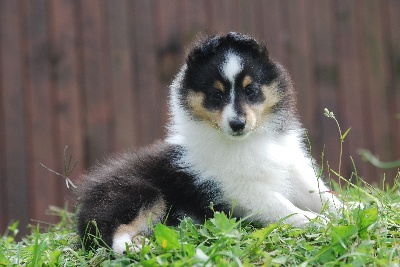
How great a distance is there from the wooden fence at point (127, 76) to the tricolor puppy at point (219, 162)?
2310 millimetres

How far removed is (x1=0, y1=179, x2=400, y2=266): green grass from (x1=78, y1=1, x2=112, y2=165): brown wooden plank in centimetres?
337

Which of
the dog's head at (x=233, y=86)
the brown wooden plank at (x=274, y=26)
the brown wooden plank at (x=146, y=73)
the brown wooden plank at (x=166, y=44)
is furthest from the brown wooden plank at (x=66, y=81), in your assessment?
the dog's head at (x=233, y=86)

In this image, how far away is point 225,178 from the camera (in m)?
4.49

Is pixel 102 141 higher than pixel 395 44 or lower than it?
lower

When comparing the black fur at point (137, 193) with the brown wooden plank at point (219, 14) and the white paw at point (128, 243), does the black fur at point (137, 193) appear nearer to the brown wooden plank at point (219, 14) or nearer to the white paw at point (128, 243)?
the white paw at point (128, 243)

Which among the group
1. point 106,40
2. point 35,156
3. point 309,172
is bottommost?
point 35,156

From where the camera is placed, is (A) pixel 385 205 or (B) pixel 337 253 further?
(A) pixel 385 205

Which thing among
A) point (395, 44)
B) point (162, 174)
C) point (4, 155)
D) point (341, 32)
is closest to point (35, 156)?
point (4, 155)

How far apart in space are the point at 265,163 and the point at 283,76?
0.62 meters

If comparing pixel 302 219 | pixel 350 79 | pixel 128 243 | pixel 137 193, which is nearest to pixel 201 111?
pixel 137 193

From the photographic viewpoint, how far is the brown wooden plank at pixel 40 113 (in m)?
7.27

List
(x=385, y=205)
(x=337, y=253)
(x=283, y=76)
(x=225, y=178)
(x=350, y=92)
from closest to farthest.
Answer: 1. (x=337, y=253)
2. (x=385, y=205)
3. (x=225, y=178)
4. (x=283, y=76)
5. (x=350, y=92)

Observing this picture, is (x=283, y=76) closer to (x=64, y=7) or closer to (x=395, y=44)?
(x=64, y=7)

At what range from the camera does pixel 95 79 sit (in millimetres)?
7582
